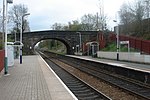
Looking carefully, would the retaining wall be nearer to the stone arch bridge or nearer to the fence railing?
the fence railing

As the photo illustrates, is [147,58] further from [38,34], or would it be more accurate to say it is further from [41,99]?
[38,34]

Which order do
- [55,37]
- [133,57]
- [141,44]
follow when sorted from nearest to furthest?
[133,57], [141,44], [55,37]

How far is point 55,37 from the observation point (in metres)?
93.2

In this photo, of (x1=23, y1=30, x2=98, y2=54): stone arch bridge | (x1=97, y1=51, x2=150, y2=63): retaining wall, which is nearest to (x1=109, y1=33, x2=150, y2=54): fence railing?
(x1=97, y1=51, x2=150, y2=63): retaining wall

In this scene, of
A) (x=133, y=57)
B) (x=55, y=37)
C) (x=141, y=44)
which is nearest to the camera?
(x=133, y=57)

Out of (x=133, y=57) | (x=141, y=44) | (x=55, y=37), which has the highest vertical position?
(x=55, y=37)

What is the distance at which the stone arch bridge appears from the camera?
91.5 m

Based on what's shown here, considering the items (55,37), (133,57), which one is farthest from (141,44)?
(55,37)

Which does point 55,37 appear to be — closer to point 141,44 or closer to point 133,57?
point 141,44

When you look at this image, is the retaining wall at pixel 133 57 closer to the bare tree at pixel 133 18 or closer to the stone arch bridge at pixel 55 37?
the bare tree at pixel 133 18

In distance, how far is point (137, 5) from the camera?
68188 millimetres

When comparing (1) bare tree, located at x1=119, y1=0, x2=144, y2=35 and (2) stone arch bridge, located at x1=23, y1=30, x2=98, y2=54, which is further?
(2) stone arch bridge, located at x1=23, y1=30, x2=98, y2=54

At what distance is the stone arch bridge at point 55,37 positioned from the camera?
91500 mm

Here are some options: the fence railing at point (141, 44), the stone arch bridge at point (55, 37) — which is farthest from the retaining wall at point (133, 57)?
the stone arch bridge at point (55, 37)
